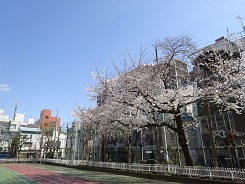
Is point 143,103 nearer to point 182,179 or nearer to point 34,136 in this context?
point 182,179

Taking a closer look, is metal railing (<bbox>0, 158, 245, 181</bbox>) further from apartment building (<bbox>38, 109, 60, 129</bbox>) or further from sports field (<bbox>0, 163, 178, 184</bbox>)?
apartment building (<bbox>38, 109, 60, 129</bbox>)

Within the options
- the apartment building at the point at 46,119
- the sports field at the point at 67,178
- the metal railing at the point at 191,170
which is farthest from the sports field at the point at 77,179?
the apartment building at the point at 46,119

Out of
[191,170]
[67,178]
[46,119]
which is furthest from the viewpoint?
[46,119]

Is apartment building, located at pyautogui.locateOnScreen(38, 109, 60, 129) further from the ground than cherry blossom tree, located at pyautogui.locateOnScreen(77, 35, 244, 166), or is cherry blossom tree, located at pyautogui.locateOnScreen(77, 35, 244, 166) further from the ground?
apartment building, located at pyautogui.locateOnScreen(38, 109, 60, 129)

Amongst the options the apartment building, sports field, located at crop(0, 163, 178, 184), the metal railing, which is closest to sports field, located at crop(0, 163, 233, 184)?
sports field, located at crop(0, 163, 178, 184)

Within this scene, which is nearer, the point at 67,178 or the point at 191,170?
the point at 191,170

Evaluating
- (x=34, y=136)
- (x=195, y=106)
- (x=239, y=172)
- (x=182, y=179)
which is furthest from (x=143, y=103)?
(x=34, y=136)

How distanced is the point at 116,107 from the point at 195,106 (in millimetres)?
14327

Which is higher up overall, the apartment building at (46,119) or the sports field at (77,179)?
the apartment building at (46,119)

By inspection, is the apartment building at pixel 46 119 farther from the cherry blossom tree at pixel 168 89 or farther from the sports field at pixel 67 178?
the cherry blossom tree at pixel 168 89

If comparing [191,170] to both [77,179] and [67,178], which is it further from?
[67,178]

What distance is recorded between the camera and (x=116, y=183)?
12.9 metres

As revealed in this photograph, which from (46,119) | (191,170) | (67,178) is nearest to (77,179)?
(67,178)

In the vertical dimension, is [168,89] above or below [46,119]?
below
